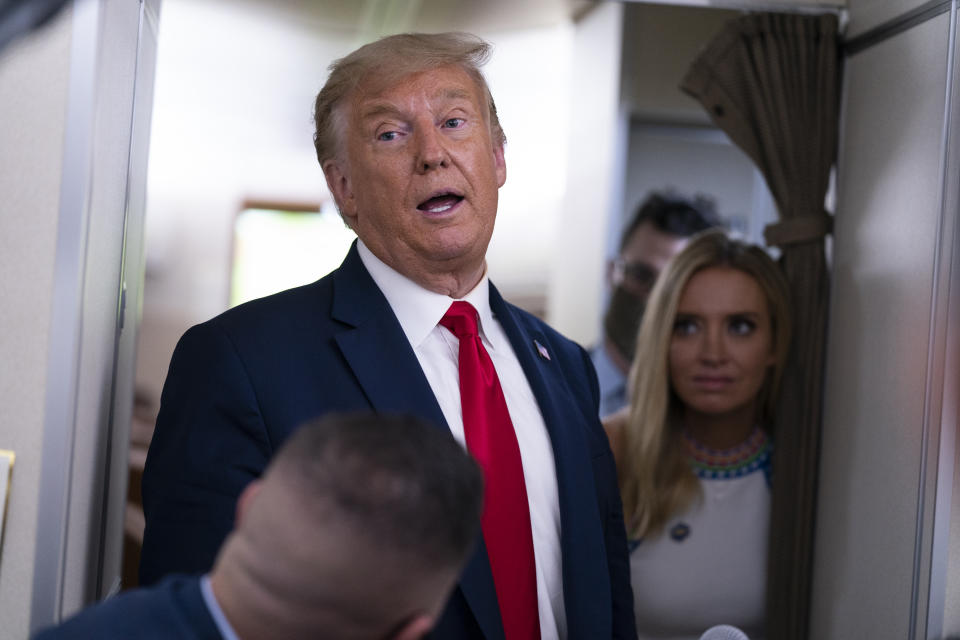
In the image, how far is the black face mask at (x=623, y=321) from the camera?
13.9 ft

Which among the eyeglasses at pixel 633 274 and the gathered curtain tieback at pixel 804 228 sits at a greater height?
the gathered curtain tieback at pixel 804 228

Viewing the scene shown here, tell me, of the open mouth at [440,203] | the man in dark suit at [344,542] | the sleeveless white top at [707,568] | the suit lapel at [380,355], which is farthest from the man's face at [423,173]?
the sleeveless white top at [707,568]

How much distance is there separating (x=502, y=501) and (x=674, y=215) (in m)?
2.91

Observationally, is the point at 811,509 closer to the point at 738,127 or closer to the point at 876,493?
the point at 876,493

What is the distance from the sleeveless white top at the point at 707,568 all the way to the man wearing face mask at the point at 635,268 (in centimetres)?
155

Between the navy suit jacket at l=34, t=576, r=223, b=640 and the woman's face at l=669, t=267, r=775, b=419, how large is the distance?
6.44ft

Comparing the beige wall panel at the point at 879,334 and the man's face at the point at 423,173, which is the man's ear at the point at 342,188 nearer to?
the man's face at the point at 423,173

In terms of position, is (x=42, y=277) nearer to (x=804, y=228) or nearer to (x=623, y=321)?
(x=804, y=228)

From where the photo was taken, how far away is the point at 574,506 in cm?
177

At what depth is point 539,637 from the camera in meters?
1.70

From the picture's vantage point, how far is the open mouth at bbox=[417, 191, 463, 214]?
1.78 metres

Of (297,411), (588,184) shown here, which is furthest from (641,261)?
(297,411)

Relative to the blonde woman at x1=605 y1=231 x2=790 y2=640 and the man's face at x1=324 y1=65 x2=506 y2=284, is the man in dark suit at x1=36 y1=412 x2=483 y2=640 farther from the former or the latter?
the blonde woman at x1=605 y1=231 x2=790 y2=640

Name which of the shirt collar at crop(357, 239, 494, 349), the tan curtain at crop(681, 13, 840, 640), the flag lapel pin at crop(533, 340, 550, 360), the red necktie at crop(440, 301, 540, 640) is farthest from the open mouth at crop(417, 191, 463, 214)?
the tan curtain at crop(681, 13, 840, 640)
